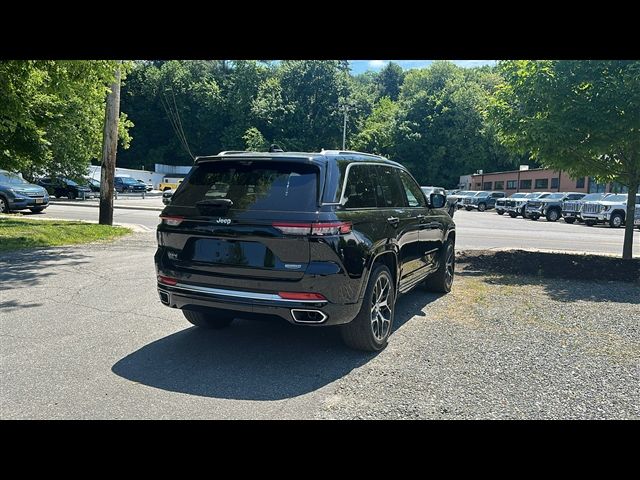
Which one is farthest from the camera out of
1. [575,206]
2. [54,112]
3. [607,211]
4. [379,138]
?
[379,138]

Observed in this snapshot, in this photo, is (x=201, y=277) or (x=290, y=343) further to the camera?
A: (x=290, y=343)

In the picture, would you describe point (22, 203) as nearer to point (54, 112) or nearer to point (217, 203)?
point (54, 112)

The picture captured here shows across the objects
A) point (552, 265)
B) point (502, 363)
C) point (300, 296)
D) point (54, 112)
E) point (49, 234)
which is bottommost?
point (502, 363)

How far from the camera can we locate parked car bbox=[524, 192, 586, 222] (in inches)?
1151

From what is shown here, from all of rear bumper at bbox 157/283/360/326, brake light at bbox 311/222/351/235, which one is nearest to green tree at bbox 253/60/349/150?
rear bumper at bbox 157/283/360/326

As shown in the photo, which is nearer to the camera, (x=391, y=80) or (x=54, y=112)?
(x=54, y=112)

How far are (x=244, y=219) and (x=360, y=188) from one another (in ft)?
4.27

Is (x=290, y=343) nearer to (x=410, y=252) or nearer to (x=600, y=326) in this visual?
(x=410, y=252)

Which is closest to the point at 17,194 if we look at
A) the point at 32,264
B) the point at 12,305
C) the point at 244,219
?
the point at 32,264

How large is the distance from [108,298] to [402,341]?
4212 mm

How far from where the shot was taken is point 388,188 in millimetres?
5793

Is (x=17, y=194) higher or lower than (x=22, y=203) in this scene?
higher
